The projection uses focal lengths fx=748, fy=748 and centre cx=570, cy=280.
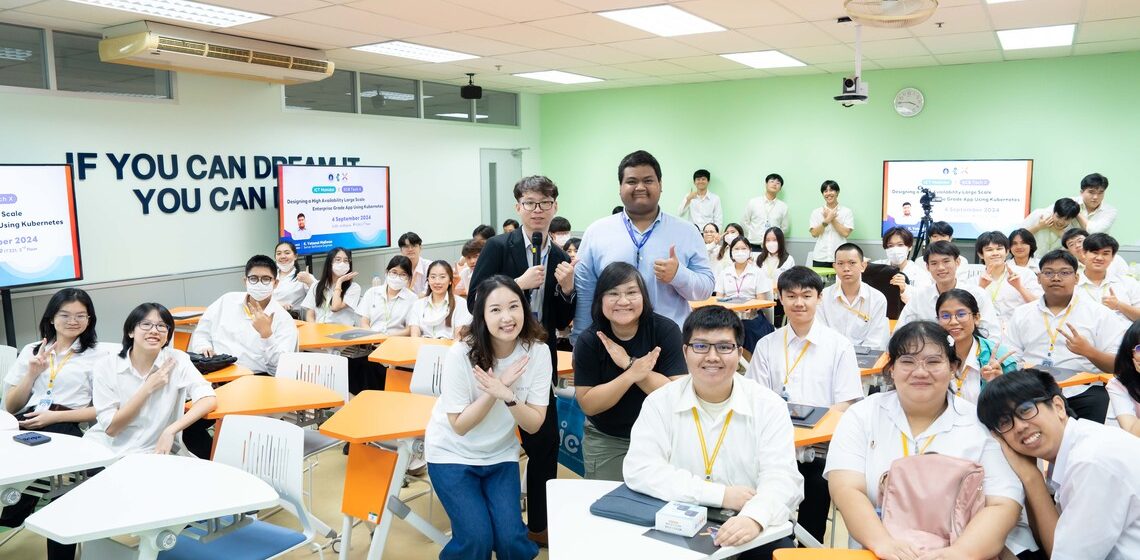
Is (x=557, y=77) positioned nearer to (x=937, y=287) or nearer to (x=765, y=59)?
(x=765, y=59)

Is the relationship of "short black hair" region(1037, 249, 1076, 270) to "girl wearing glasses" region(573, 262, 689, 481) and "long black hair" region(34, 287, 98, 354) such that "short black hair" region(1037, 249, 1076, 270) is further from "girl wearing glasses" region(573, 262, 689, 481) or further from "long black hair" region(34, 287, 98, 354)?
"long black hair" region(34, 287, 98, 354)

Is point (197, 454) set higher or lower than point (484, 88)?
lower

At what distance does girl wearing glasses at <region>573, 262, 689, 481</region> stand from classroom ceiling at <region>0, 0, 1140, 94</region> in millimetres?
3486

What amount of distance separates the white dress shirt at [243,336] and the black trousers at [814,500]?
3492 mm

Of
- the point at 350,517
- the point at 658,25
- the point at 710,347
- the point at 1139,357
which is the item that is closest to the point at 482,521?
the point at 350,517

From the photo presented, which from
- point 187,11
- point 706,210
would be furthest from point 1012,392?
point 706,210

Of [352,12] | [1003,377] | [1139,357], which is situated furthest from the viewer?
[352,12]

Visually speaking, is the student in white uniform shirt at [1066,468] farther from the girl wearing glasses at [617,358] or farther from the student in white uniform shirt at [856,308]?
the student in white uniform shirt at [856,308]

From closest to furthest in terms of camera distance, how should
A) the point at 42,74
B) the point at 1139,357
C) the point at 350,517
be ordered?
the point at 1139,357
the point at 350,517
the point at 42,74

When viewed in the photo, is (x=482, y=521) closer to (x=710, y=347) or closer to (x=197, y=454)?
(x=710, y=347)

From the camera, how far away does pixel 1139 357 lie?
2795mm

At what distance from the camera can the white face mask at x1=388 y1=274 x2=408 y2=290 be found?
248 inches

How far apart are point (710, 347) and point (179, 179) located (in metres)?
6.85

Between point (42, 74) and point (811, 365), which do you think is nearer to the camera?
point (811, 365)
